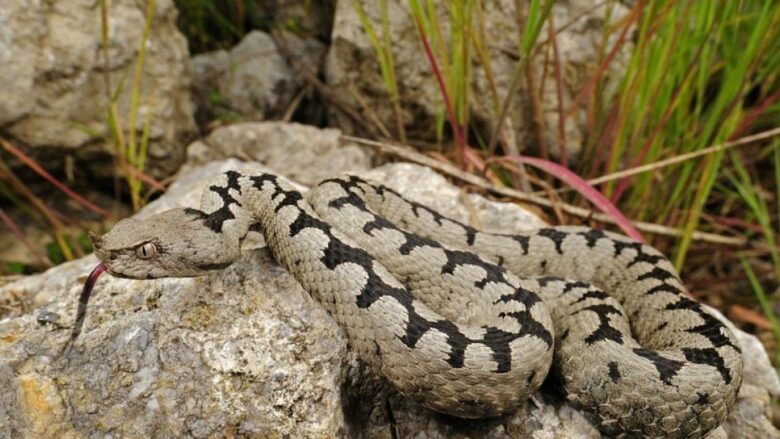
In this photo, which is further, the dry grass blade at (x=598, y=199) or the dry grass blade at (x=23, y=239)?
the dry grass blade at (x=23, y=239)

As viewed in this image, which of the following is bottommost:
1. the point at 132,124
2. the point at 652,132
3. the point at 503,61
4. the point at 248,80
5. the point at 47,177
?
the point at 47,177

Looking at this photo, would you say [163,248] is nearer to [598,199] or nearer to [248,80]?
[598,199]

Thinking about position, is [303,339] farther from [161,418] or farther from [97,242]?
[97,242]

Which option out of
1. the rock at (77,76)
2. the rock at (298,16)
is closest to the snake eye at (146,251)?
the rock at (77,76)

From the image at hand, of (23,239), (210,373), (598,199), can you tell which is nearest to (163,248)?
(210,373)

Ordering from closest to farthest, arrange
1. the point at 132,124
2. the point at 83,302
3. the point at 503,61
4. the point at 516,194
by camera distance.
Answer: the point at 83,302, the point at 516,194, the point at 132,124, the point at 503,61

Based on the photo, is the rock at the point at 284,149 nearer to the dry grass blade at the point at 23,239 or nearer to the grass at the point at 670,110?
the grass at the point at 670,110
